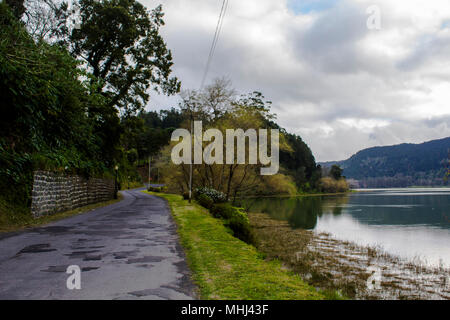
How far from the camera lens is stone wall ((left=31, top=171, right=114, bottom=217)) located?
47.0 ft

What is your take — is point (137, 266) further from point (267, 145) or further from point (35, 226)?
point (267, 145)

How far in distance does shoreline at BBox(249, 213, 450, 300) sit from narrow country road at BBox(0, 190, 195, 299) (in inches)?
192

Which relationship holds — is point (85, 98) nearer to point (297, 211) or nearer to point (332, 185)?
point (297, 211)

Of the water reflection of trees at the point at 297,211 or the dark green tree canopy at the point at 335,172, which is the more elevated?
the dark green tree canopy at the point at 335,172

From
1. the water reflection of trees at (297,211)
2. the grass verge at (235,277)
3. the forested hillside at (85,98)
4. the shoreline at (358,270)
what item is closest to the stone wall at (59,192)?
the forested hillside at (85,98)

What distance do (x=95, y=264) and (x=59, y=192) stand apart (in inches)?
462

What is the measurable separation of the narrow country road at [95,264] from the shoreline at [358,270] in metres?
4.89

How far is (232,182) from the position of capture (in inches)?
1345

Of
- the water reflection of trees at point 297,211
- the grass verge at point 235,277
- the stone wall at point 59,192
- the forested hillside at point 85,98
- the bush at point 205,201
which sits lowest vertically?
the water reflection of trees at point 297,211

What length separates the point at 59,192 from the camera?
16969mm

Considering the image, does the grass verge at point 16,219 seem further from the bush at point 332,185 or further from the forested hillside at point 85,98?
the bush at point 332,185

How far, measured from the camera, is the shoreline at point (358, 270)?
10.3 m

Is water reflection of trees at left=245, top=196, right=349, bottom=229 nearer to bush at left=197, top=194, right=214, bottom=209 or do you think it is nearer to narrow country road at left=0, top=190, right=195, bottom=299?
bush at left=197, top=194, right=214, bottom=209
